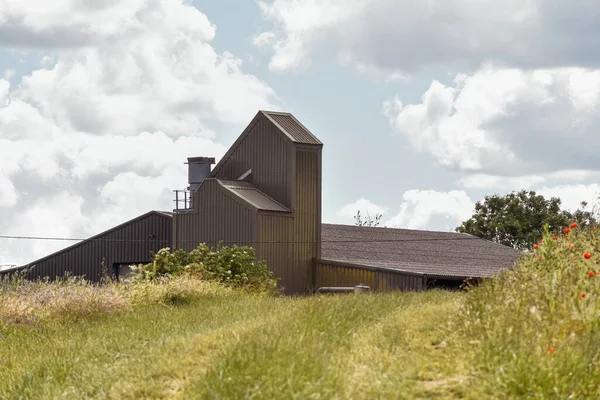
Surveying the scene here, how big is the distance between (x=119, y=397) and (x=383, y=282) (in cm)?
2952

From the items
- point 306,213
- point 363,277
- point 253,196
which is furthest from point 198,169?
point 363,277

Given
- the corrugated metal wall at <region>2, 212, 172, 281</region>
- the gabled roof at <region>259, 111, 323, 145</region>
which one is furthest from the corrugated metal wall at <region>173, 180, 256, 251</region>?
the gabled roof at <region>259, 111, 323, 145</region>

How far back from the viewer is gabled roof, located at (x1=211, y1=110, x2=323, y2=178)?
1629 inches

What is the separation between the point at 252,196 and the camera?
41344 mm

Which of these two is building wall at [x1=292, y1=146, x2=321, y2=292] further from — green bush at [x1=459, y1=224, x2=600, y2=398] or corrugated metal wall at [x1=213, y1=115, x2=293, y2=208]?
green bush at [x1=459, y1=224, x2=600, y2=398]

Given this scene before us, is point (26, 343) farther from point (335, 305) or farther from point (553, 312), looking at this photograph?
point (553, 312)

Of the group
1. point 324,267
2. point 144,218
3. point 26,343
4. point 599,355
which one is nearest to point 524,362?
point 599,355

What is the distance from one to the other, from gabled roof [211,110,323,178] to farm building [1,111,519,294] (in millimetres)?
56

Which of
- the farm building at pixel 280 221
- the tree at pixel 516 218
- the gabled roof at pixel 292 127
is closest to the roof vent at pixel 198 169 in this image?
the farm building at pixel 280 221

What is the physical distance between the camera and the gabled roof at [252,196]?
40.3 metres

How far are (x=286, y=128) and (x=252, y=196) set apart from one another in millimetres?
3593

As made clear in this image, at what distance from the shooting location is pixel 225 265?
31.0 meters

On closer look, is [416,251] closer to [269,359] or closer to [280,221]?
[280,221]

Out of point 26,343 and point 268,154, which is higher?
point 268,154
